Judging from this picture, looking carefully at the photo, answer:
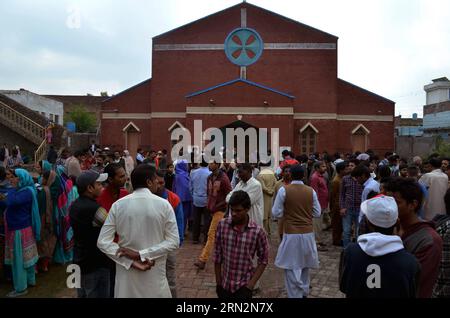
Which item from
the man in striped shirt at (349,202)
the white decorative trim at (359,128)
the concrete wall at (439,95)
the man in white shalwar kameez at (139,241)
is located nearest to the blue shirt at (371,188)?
the man in striped shirt at (349,202)

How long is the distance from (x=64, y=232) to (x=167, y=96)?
18.3m

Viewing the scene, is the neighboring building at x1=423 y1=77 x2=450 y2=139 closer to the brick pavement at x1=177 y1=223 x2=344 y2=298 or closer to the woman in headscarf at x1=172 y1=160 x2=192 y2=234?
the brick pavement at x1=177 y1=223 x2=344 y2=298

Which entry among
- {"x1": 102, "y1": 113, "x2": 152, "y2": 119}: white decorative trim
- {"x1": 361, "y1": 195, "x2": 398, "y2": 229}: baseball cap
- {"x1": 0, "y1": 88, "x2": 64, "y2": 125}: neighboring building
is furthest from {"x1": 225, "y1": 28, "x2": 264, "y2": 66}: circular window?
{"x1": 361, "y1": 195, "x2": 398, "y2": 229}: baseball cap

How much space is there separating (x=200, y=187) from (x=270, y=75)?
17578 millimetres

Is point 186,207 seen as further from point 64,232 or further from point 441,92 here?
point 441,92

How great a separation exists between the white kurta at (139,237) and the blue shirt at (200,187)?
467cm

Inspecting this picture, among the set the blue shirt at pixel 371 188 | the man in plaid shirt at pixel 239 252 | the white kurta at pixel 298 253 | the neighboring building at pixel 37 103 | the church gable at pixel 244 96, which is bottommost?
the white kurta at pixel 298 253

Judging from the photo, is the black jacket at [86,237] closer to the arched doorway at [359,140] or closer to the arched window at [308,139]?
the arched window at [308,139]

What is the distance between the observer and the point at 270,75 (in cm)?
2414

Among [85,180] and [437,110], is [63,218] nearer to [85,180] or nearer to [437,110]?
[85,180]

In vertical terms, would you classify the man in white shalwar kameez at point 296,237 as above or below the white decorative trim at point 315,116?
below

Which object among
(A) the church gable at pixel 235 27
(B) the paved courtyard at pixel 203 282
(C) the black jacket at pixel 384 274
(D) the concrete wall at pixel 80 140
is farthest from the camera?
(D) the concrete wall at pixel 80 140

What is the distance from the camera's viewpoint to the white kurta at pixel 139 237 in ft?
10.4

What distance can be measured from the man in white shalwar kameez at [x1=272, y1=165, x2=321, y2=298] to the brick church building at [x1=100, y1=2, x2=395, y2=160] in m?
18.6
